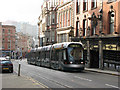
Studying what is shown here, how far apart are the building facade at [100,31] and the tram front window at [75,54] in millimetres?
4861

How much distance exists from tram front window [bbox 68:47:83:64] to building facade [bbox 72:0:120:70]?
15.9 feet

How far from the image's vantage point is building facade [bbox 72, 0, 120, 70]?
2795 cm

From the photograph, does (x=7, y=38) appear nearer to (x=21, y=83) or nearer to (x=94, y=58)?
(x=94, y=58)

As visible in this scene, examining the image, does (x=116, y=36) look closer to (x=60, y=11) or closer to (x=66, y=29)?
(x=66, y=29)

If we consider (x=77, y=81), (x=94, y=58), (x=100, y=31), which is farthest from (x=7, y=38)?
(x=77, y=81)

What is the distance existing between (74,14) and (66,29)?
475 centimetres

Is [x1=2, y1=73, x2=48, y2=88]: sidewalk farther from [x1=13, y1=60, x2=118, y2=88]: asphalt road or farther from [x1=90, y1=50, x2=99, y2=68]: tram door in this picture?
[x1=90, y1=50, x2=99, y2=68]: tram door

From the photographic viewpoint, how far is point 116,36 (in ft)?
88.8

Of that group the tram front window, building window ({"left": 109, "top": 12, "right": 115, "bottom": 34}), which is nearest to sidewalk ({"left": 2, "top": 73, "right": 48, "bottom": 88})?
the tram front window

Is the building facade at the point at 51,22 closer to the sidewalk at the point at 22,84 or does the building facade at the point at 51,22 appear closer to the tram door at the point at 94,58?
the tram door at the point at 94,58

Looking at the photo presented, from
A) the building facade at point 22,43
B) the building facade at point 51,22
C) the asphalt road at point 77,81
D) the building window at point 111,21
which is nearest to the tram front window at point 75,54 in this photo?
the asphalt road at point 77,81

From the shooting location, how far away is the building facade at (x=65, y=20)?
1692 inches

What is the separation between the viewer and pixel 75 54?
25.1 metres

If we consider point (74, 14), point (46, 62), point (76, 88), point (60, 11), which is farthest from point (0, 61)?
point (60, 11)
